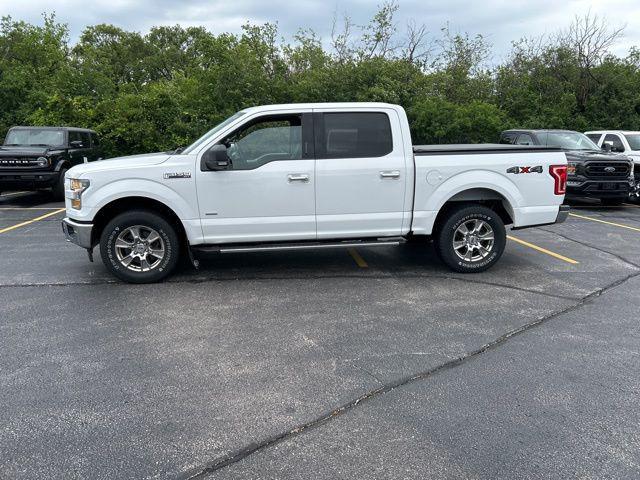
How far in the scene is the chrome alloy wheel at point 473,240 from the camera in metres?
6.71

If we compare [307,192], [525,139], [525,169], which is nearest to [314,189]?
[307,192]

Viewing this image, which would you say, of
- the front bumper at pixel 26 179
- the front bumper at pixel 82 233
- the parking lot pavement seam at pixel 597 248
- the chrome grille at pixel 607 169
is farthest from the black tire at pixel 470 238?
the front bumper at pixel 26 179

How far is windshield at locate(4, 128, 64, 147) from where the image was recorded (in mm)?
13975

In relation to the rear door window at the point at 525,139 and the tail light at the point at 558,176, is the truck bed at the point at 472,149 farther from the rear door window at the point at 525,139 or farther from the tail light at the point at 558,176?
the rear door window at the point at 525,139

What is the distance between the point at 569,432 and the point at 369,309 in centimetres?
246

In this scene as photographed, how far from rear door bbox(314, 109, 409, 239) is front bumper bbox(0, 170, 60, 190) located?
9426mm

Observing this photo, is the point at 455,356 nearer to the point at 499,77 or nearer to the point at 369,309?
the point at 369,309

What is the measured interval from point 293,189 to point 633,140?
12.6 meters

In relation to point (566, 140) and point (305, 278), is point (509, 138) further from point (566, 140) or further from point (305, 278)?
point (305, 278)

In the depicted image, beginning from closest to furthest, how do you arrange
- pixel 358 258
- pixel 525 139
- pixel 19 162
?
pixel 358 258
pixel 19 162
pixel 525 139

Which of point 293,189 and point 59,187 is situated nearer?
point 293,189

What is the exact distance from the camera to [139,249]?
6.27 metres

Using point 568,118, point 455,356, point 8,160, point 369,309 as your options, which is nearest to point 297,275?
point 369,309

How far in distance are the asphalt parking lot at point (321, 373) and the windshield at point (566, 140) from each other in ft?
24.5
